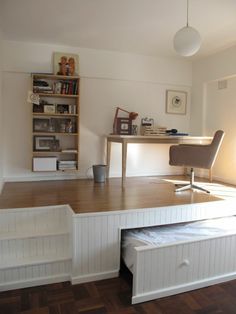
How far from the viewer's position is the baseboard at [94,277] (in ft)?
7.09

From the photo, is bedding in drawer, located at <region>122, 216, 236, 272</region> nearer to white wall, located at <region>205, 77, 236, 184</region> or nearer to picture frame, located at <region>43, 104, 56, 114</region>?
white wall, located at <region>205, 77, 236, 184</region>

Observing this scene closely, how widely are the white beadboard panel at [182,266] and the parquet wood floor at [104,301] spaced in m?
0.06

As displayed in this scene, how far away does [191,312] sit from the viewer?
1.81 metres

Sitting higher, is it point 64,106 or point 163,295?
point 64,106

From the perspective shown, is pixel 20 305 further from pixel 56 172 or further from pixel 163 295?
pixel 56 172

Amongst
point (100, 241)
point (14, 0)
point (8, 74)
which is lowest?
point (100, 241)

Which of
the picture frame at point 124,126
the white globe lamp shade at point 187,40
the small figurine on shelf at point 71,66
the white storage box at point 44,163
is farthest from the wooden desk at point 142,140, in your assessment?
the white globe lamp shade at point 187,40

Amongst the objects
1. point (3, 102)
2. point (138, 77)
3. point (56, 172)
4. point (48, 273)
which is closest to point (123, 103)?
point (138, 77)

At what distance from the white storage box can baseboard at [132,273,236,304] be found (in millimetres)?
2571

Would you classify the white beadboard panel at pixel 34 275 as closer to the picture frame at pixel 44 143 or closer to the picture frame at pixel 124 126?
the picture frame at pixel 44 143

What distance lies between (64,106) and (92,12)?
1522 millimetres

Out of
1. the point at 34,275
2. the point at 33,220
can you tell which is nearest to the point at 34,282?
the point at 34,275

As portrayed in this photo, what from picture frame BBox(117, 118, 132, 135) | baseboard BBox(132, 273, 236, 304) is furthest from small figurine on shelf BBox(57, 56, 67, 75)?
baseboard BBox(132, 273, 236, 304)

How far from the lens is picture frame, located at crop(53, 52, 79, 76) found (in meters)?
4.11
